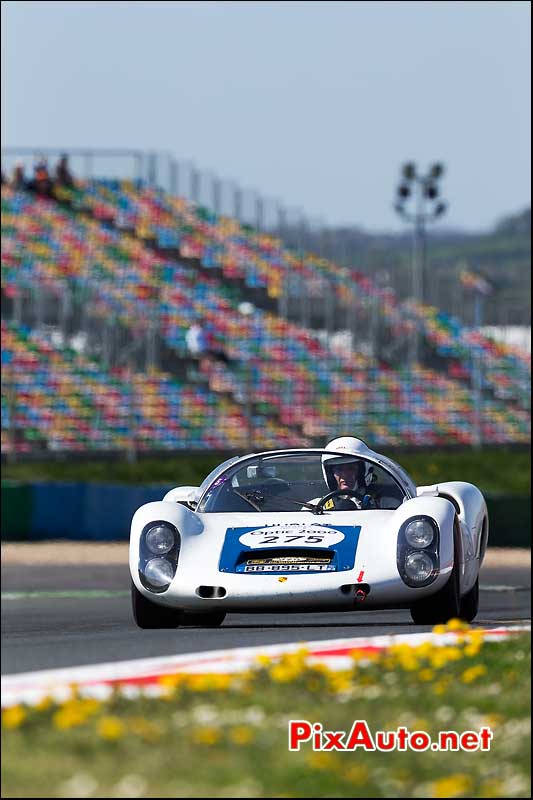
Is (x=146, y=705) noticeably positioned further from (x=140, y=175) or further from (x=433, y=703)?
(x=140, y=175)

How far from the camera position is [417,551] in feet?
14.7

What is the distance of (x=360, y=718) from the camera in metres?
4.20

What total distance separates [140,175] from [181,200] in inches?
59.4

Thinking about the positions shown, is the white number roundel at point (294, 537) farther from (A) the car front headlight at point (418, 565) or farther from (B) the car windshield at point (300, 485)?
(A) the car front headlight at point (418, 565)

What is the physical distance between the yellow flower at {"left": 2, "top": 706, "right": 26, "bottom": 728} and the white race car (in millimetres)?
408

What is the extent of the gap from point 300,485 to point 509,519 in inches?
516

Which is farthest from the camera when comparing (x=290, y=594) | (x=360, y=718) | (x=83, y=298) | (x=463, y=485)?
(x=83, y=298)

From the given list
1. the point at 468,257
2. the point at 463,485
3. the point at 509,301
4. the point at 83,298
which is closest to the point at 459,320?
the point at 509,301

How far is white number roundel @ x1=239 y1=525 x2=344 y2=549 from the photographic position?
4.61 m

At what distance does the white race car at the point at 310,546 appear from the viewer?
4477 millimetres

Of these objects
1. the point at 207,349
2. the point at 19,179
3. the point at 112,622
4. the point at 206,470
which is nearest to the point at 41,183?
the point at 19,179

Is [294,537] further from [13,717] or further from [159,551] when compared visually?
[13,717]

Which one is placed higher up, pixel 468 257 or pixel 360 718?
→ pixel 468 257

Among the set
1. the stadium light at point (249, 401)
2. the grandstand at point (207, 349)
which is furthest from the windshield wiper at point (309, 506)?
the stadium light at point (249, 401)
